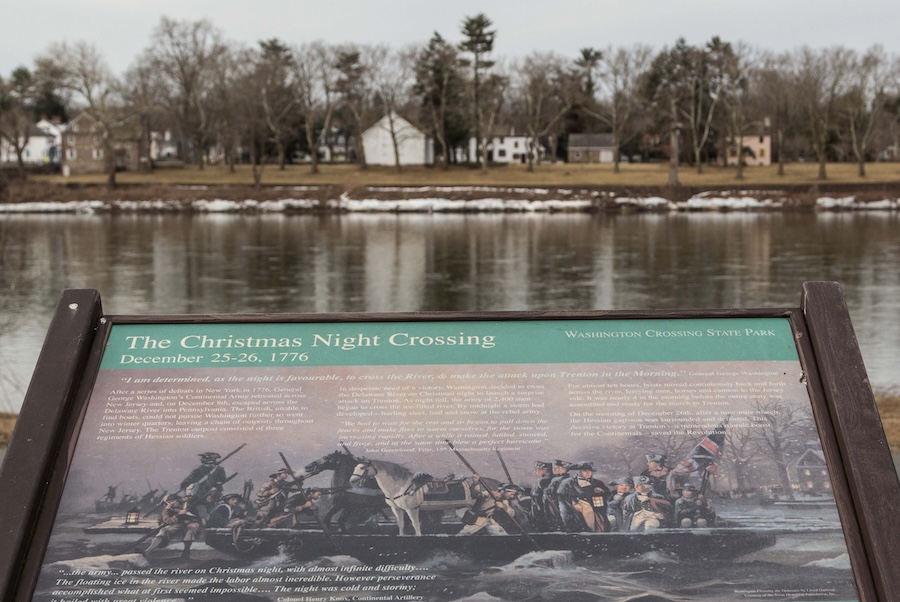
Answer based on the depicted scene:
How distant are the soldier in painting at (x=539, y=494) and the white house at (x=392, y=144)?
89334mm

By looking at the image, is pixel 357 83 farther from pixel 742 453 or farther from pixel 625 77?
pixel 742 453

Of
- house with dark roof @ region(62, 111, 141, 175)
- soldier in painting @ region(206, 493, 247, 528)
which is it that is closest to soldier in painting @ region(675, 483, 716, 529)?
soldier in painting @ region(206, 493, 247, 528)

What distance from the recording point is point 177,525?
4.29 meters

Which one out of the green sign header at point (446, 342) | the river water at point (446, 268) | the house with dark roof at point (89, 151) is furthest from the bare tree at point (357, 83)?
the green sign header at point (446, 342)

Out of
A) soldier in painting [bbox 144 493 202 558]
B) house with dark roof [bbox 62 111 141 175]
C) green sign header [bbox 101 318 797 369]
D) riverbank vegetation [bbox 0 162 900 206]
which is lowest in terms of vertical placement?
soldier in painting [bbox 144 493 202 558]

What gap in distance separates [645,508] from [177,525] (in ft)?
6.04

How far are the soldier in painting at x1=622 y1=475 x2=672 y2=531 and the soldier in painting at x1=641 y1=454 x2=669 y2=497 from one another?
15mm

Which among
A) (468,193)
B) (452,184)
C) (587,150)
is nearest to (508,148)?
(587,150)

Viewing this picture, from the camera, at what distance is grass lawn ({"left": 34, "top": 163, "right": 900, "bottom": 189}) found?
72.9 meters

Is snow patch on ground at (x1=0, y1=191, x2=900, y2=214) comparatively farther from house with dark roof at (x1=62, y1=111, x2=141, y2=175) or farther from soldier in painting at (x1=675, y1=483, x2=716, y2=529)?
soldier in painting at (x1=675, y1=483, x2=716, y2=529)

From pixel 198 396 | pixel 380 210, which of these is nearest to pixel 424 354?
pixel 198 396

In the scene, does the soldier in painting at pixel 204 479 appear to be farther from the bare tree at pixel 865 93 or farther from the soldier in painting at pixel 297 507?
the bare tree at pixel 865 93

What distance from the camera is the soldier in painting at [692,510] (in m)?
4.30

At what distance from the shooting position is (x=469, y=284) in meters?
26.4
